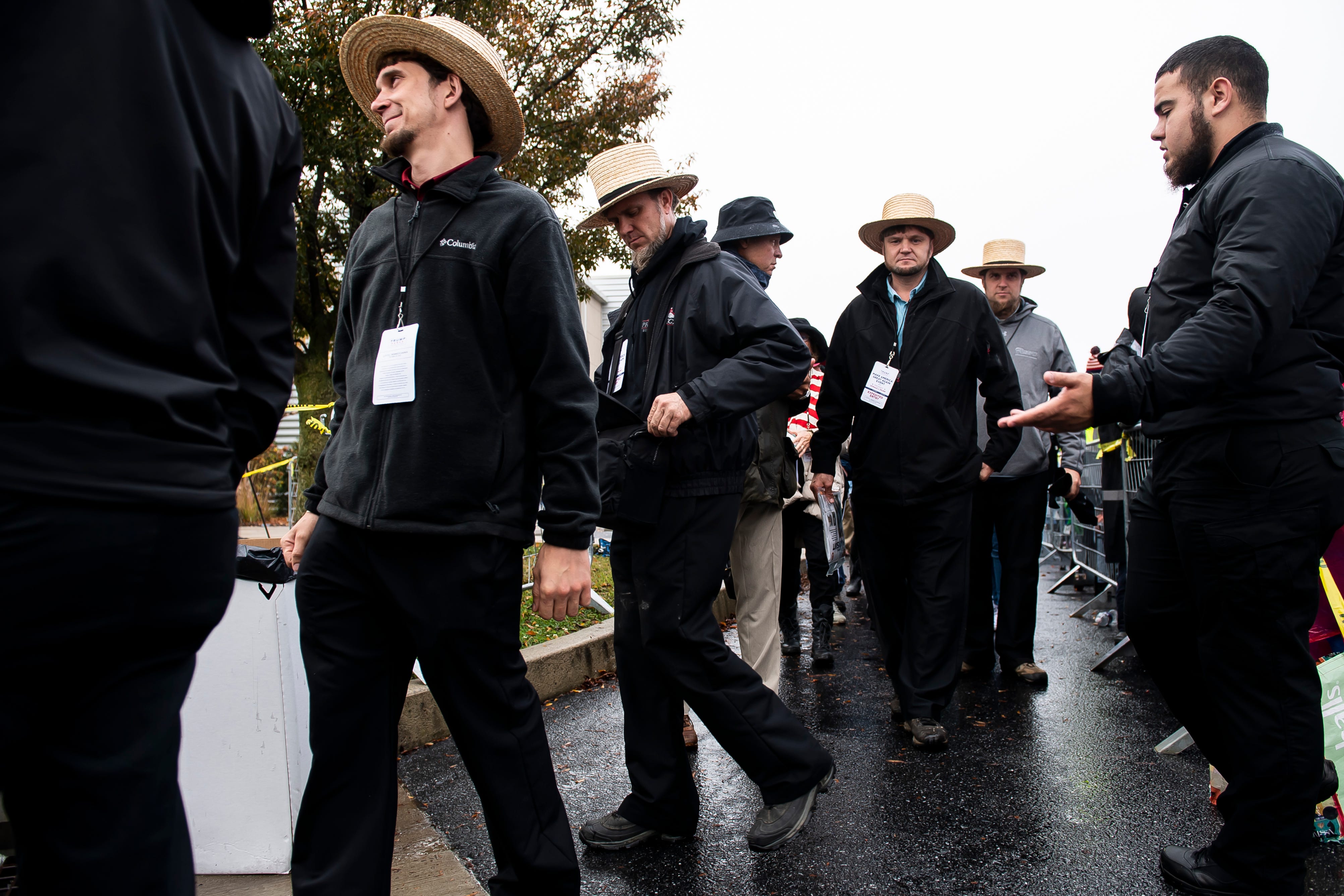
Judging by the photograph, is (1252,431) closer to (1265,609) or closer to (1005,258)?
(1265,609)

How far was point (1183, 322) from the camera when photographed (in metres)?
2.62

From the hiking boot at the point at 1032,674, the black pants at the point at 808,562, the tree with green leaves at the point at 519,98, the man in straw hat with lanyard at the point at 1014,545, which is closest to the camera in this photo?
the hiking boot at the point at 1032,674

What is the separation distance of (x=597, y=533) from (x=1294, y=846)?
5.69 meters

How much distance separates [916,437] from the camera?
441cm

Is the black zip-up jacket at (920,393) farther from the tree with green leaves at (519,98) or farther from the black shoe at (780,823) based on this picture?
the tree with green leaves at (519,98)

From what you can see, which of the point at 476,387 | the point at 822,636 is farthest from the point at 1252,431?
the point at 822,636

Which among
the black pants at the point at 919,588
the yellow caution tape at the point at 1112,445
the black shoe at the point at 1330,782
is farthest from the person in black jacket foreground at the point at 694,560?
the yellow caution tape at the point at 1112,445

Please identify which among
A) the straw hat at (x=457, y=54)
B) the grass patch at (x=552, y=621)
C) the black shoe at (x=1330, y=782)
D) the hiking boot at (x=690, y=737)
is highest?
the straw hat at (x=457, y=54)

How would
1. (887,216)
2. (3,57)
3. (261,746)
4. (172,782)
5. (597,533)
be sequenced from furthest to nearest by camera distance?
1. (597,533)
2. (887,216)
3. (261,746)
4. (172,782)
5. (3,57)

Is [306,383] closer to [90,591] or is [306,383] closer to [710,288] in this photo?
[710,288]

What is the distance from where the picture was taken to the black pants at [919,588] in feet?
14.0

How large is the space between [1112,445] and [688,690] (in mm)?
4796

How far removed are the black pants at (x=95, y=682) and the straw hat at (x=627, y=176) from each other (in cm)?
248

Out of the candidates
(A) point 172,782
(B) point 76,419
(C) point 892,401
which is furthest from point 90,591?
(C) point 892,401
